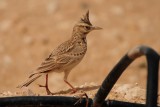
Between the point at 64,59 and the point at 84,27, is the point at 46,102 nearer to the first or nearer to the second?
the point at 64,59

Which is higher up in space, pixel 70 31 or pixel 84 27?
pixel 70 31

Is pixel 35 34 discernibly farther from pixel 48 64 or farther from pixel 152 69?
pixel 152 69

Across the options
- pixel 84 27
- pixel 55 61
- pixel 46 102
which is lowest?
pixel 46 102

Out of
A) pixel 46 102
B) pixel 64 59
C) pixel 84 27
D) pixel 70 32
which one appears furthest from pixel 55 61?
pixel 70 32

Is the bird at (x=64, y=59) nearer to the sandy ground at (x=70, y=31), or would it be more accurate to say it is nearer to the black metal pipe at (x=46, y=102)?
the black metal pipe at (x=46, y=102)

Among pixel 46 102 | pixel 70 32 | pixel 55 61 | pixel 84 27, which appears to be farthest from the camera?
pixel 70 32

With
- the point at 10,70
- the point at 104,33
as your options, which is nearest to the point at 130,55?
the point at 10,70

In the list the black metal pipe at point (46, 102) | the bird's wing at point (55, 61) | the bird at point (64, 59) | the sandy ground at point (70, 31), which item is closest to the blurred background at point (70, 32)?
the sandy ground at point (70, 31)

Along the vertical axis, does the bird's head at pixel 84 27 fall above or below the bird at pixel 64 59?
above
